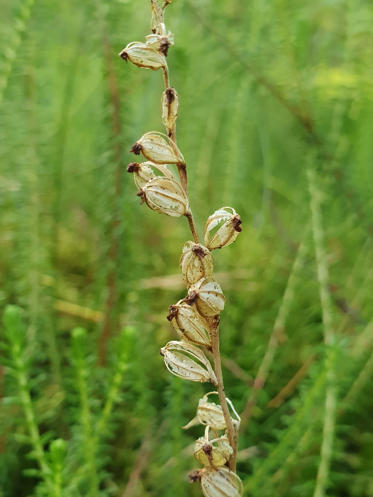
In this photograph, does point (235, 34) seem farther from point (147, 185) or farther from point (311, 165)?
point (147, 185)

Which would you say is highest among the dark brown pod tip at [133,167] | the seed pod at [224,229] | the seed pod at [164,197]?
the dark brown pod tip at [133,167]

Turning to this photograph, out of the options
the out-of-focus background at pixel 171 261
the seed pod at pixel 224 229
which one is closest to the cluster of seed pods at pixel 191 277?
the seed pod at pixel 224 229

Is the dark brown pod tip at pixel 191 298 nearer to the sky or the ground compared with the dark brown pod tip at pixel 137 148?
nearer to the ground

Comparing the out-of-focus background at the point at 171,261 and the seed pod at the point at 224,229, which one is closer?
the seed pod at the point at 224,229

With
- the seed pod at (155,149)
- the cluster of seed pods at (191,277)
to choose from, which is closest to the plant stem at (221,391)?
the cluster of seed pods at (191,277)

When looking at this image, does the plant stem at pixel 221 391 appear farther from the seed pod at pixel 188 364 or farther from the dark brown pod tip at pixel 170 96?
the dark brown pod tip at pixel 170 96

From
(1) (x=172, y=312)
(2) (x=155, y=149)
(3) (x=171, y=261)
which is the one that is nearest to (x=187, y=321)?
(1) (x=172, y=312)

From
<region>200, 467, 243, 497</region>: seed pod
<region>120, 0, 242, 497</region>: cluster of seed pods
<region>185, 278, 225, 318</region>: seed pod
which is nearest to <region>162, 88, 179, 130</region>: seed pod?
<region>120, 0, 242, 497</region>: cluster of seed pods
